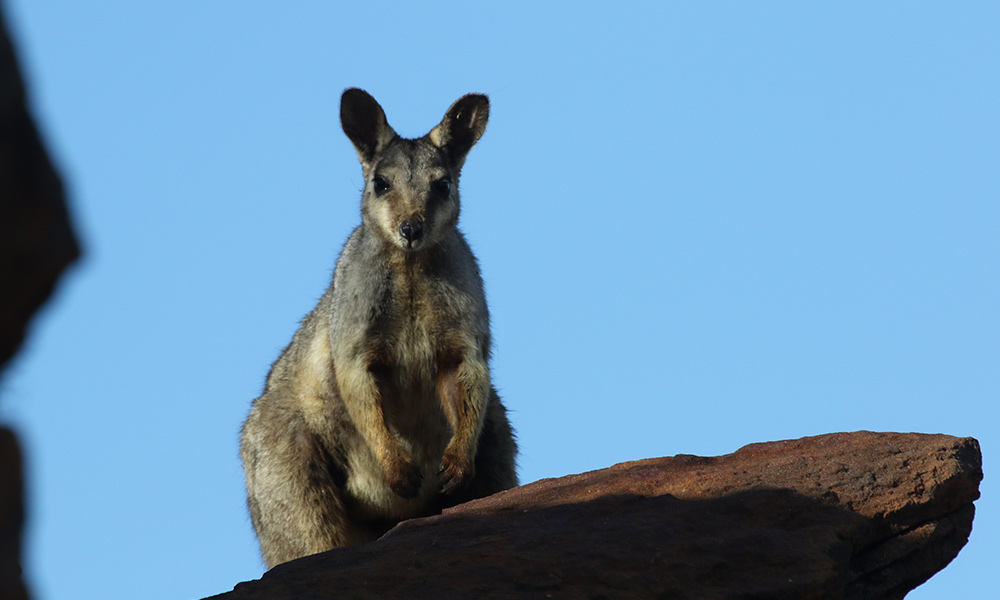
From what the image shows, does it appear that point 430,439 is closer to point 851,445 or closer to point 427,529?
point 427,529

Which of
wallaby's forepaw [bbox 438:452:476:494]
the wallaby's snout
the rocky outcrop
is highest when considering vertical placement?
the wallaby's snout

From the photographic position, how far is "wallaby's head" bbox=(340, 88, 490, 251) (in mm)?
8273

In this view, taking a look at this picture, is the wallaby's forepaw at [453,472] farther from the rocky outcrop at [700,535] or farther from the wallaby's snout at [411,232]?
the wallaby's snout at [411,232]

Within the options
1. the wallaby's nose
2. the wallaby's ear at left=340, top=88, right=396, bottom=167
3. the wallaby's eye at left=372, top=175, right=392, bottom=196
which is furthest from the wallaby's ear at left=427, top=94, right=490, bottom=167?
the wallaby's nose

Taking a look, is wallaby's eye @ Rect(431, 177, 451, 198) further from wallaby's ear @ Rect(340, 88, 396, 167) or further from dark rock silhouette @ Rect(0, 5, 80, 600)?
dark rock silhouette @ Rect(0, 5, 80, 600)

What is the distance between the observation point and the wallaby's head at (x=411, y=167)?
8273mm

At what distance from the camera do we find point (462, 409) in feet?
27.3

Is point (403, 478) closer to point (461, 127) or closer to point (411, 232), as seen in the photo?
point (411, 232)

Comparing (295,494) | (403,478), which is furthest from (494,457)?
(295,494)

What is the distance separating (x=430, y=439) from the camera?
870cm

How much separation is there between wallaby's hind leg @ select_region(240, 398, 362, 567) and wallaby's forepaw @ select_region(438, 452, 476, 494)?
106 centimetres

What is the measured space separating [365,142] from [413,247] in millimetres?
1452

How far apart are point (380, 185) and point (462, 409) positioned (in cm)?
186

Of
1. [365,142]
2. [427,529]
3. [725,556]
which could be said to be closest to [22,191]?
[725,556]
